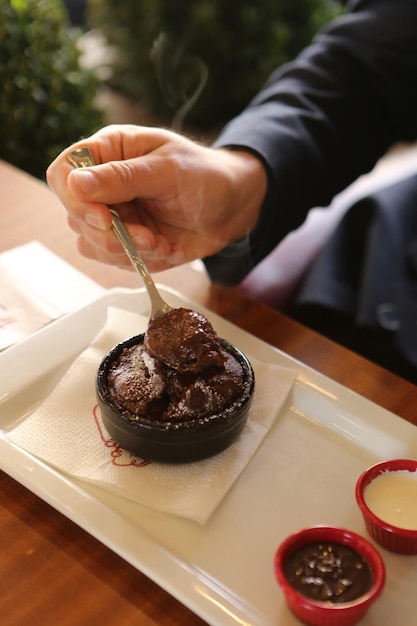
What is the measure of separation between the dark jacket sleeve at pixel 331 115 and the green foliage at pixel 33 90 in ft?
2.85

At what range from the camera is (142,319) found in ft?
4.71

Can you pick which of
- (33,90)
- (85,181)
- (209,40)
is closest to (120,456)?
(85,181)

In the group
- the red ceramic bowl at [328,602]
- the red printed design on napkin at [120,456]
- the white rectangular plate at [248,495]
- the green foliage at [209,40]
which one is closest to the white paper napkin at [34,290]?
the white rectangular plate at [248,495]

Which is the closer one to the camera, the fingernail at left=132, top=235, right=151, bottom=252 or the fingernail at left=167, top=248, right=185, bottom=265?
the fingernail at left=132, top=235, right=151, bottom=252

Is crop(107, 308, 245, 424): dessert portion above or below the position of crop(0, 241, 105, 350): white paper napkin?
above

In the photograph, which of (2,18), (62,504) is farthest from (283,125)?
(2,18)

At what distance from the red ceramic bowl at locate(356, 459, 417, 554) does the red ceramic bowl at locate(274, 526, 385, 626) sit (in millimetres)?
71

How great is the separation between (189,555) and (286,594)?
172 mm

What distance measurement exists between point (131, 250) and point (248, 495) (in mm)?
479

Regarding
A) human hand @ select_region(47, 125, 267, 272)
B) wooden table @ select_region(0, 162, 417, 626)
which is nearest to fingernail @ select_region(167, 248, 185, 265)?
human hand @ select_region(47, 125, 267, 272)

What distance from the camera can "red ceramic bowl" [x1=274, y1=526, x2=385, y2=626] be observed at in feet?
2.93

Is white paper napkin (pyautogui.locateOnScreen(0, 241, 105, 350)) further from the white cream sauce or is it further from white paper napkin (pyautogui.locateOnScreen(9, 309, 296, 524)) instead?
the white cream sauce

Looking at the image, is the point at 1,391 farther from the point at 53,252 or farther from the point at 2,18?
the point at 2,18

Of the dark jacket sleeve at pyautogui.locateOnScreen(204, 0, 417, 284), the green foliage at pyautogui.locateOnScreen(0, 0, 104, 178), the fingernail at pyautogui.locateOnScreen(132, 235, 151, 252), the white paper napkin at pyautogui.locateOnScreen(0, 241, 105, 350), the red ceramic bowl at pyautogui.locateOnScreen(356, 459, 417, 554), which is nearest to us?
the red ceramic bowl at pyautogui.locateOnScreen(356, 459, 417, 554)
